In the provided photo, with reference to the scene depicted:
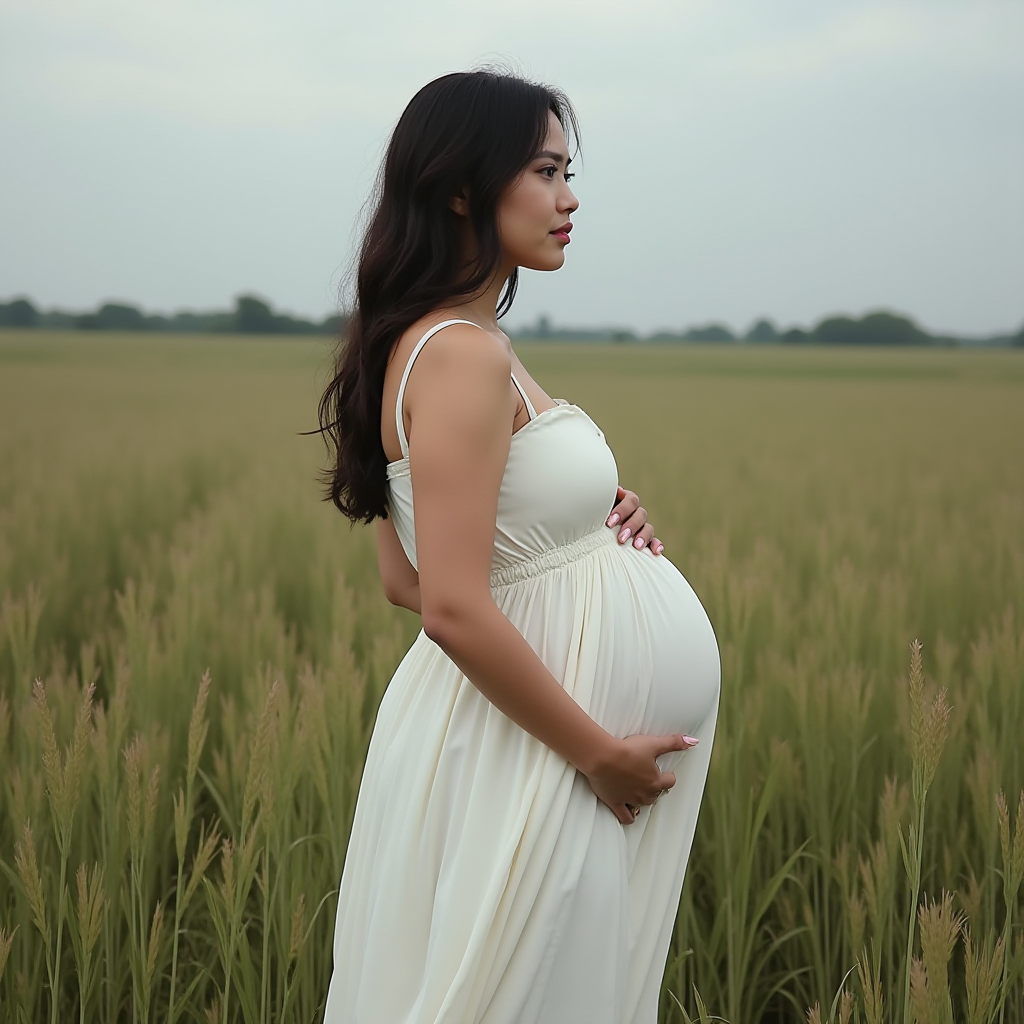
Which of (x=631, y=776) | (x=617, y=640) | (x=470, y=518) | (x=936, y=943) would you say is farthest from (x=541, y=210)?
(x=936, y=943)

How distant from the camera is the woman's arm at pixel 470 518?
871 millimetres

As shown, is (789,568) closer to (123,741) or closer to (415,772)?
(123,741)

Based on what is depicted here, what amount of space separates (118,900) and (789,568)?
88.4 inches

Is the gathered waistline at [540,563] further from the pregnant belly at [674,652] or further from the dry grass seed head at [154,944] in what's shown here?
the dry grass seed head at [154,944]

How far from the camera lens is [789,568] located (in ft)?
10.3

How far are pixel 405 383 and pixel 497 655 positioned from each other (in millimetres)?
260

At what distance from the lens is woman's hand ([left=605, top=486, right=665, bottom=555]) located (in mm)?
1091

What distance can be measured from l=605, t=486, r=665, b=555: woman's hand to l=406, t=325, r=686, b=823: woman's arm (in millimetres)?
232

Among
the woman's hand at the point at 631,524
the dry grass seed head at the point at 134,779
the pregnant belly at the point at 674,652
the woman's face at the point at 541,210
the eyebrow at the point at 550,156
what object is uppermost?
the eyebrow at the point at 550,156

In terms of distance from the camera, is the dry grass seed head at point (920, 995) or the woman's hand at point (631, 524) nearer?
the dry grass seed head at point (920, 995)

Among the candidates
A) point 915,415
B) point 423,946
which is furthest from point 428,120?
point 915,415

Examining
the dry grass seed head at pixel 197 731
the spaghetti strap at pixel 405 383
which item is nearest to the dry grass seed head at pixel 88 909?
the dry grass seed head at pixel 197 731

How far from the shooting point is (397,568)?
1.24 metres

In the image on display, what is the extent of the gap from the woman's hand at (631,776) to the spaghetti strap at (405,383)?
34cm
